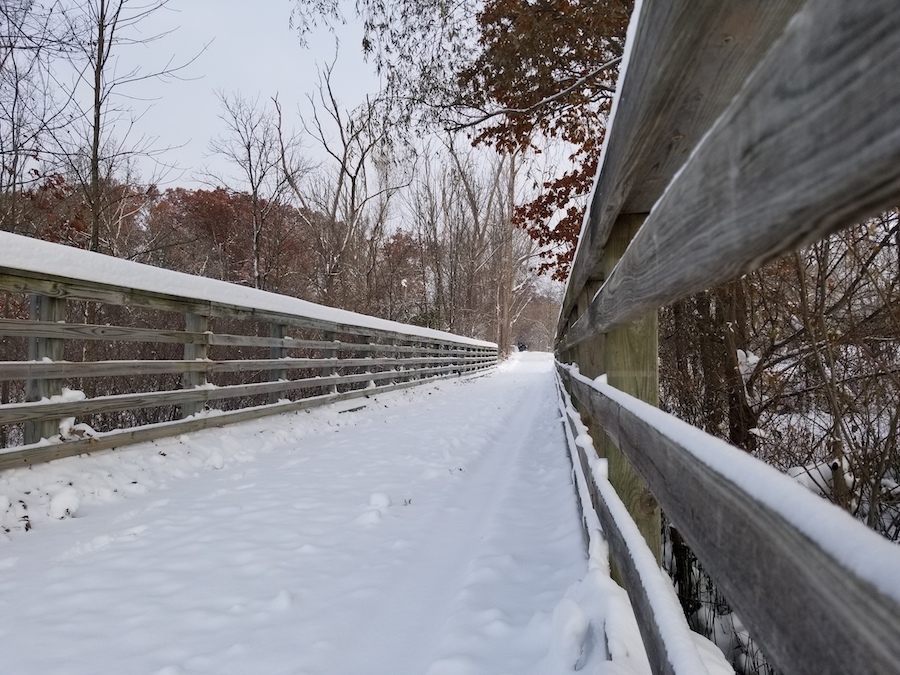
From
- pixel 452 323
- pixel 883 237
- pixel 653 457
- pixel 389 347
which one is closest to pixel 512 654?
pixel 653 457

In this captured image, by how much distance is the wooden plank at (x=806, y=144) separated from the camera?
1.25ft

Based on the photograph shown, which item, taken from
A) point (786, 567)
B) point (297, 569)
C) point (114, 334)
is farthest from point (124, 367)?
point (786, 567)

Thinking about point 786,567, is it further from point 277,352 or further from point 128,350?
point 128,350

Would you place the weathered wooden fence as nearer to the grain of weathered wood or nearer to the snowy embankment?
the snowy embankment

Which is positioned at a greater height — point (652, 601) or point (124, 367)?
point (124, 367)

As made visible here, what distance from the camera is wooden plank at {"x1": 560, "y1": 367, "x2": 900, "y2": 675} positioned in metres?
0.41

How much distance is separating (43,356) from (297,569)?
2.36m

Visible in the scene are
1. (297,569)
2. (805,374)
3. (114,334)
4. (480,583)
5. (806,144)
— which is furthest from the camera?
(114,334)

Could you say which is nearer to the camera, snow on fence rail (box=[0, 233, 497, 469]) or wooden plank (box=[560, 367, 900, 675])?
wooden plank (box=[560, 367, 900, 675])

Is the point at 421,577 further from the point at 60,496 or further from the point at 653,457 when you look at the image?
the point at 60,496

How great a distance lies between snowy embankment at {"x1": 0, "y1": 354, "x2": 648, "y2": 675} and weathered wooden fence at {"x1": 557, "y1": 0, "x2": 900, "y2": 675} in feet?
2.42

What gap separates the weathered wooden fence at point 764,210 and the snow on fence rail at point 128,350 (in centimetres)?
355

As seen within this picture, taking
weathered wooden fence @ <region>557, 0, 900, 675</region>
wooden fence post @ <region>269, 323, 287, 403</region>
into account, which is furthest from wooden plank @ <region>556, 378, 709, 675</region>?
wooden fence post @ <region>269, 323, 287, 403</region>

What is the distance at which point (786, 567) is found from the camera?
1.73 ft
